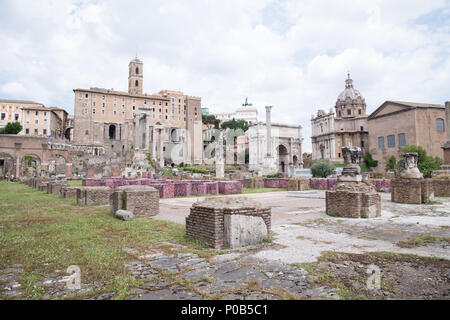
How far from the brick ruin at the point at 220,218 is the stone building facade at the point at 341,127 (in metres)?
64.5

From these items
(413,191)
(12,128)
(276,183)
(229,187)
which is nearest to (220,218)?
(413,191)

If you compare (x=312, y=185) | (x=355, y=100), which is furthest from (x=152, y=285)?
(x=355, y=100)

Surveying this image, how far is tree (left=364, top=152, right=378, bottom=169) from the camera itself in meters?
59.2

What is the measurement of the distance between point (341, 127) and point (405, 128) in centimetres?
1902

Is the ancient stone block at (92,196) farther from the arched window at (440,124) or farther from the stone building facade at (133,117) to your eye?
the arched window at (440,124)

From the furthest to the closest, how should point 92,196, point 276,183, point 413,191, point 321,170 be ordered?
1. point 321,170
2. point 276,183
3. point 413,191
4. point 92,196

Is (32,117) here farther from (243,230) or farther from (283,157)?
(243,230)

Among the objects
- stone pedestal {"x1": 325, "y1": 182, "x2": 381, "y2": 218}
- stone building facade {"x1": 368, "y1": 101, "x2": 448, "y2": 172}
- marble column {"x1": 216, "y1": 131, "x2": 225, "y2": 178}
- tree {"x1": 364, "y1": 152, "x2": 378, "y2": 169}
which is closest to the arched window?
stone building facade {"x1": 368, "y1": 101, "x2": 448, "y2": 172}

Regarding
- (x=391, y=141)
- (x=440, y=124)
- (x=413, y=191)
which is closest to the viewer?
(x=413, y=191)

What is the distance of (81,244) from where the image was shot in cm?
513

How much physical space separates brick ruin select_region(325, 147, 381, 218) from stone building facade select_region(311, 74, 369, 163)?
59594 mm

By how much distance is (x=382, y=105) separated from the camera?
190 ft

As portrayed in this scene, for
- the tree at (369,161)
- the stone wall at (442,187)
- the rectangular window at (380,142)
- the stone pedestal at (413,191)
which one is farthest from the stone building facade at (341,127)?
the stone pedestal at (413,191)

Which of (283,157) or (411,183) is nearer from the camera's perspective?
(411,183)
